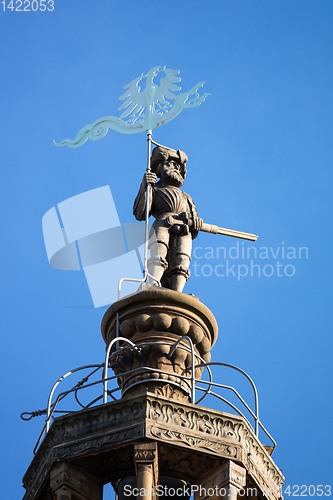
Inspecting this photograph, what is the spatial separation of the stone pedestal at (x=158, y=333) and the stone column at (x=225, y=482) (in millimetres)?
3032

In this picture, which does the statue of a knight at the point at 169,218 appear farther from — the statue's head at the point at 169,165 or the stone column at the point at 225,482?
the stone column at the point at 225,482

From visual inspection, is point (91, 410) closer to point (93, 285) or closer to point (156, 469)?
point (156, 469)

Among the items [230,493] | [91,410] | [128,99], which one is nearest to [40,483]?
[91,410]

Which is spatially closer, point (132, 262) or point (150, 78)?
point (132, 262)

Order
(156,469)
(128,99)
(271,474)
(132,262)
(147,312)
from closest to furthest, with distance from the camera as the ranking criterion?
(156,469) → (271,474) → (147,312) → (132,262) → (128,99)

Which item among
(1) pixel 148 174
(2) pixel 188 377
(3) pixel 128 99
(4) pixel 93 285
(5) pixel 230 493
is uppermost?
(3) pixel 128 99

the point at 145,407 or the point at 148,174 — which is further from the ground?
the point at 148,174

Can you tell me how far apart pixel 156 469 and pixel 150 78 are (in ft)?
48.3

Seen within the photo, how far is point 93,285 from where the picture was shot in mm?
36656

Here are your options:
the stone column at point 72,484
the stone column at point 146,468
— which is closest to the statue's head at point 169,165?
the stone column at point 72,484

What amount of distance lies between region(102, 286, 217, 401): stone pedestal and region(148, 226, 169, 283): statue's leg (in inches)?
52.7

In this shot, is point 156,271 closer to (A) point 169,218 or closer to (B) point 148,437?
(A) point 169,218

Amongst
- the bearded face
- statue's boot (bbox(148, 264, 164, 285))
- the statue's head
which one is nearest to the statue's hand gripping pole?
statue's boot (bbox(148, 264, 164, 285))

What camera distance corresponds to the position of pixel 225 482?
99.0 feet
